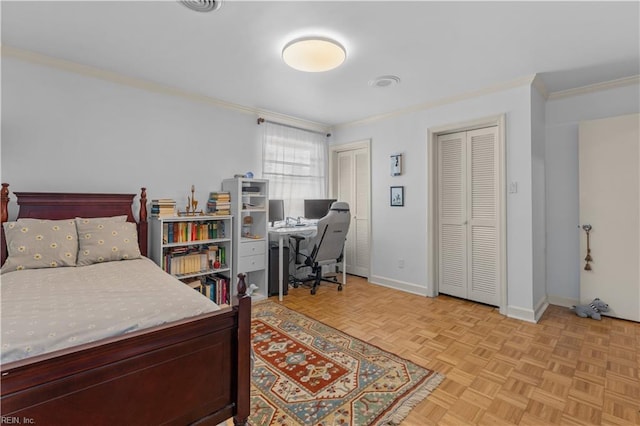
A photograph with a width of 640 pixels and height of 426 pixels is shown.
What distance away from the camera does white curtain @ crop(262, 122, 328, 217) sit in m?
4.46

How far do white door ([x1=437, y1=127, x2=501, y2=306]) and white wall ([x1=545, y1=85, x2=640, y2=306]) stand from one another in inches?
31.1

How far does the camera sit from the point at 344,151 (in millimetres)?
5121

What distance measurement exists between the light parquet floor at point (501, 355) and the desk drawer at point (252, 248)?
65cm

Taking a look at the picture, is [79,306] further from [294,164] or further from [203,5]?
[294,164]

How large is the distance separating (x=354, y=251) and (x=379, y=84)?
8.73 ft

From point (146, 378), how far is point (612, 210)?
14.3ft

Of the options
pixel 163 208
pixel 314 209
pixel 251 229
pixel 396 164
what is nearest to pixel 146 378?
pixel 163 208

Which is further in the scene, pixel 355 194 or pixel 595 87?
pixel 355 194

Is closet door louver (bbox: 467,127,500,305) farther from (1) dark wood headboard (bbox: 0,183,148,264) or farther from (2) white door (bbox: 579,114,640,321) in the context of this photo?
(1) dark wood headboard (bbox: 0,183,148,264)

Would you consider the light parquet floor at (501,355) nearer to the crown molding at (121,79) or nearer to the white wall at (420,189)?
the white wall at (420,189)

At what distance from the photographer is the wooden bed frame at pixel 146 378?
1025 millimetres

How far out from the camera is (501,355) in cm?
242

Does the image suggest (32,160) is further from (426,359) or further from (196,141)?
(426,359)

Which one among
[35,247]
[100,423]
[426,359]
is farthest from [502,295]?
[35,247]
